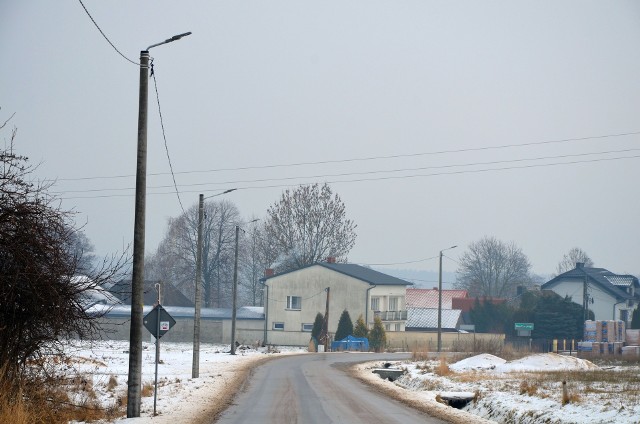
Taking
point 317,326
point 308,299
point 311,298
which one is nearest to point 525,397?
point 317,326

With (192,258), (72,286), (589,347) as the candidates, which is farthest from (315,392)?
(192,258)

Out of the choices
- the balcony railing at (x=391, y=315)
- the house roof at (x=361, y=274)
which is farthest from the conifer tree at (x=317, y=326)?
the balcony railing at (x=391, y=315)

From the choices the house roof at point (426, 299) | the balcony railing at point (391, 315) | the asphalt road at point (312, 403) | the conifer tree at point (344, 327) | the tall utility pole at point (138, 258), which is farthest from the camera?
the house roof at point (426, 299)

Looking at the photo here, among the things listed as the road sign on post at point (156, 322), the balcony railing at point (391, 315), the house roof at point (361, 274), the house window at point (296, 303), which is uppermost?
the house roof at point (361, 274)

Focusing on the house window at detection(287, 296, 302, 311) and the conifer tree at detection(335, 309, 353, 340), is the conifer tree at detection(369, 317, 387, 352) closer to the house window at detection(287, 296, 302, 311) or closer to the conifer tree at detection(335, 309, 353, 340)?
the conifer tree at detection(335, 309, 353, 340)

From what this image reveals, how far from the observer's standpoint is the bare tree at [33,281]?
51.9ft

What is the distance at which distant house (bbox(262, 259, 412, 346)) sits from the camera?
270ft

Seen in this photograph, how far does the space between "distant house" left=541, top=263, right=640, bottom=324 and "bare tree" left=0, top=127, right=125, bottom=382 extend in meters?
88.6

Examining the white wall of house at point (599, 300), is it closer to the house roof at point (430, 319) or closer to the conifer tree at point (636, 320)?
the conifer tree at point (636, 320)

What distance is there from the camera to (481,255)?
5413 inches

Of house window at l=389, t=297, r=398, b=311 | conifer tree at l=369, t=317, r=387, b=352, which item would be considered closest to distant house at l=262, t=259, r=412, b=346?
house window at l=389, t=297, r=398, b=311

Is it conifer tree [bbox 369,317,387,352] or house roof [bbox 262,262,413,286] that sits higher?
house roof [bbox 262,262,413,286]

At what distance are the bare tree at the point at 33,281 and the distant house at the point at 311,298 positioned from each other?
64655mm

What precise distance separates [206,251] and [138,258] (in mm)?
84710
